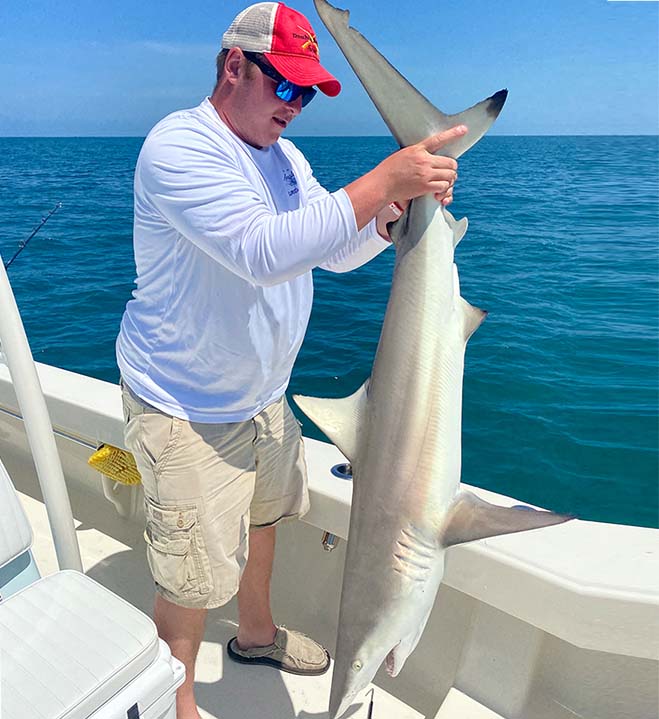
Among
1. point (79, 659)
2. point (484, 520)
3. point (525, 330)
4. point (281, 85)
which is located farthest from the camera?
point (525, 330)

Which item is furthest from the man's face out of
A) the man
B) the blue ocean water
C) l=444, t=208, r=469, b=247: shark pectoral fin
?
the blue ocean water

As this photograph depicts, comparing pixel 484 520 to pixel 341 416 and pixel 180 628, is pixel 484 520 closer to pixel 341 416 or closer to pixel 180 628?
pixel 341 416

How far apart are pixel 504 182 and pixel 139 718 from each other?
91.2 feet

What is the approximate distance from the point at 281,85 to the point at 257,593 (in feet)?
5.25

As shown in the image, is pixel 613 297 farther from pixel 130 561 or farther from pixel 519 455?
pixel 130 561

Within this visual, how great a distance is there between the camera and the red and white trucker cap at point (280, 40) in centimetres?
161

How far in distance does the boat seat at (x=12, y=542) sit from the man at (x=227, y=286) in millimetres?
318

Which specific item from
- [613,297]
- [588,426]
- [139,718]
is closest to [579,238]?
[613,297]

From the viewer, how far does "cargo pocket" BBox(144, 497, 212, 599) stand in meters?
1.79

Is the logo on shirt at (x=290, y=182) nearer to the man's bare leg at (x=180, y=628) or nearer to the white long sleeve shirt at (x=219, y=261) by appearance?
the white long sleeve shirt at (x=219, y=261)

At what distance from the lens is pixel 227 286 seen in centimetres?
169

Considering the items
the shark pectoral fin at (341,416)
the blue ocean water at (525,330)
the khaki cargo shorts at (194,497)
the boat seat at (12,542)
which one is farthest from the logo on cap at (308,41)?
the blue ocean water at (525,330)

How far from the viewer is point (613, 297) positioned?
9523 mm

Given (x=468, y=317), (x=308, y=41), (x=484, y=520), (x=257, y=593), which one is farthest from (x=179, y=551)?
(x=308, y=41)
